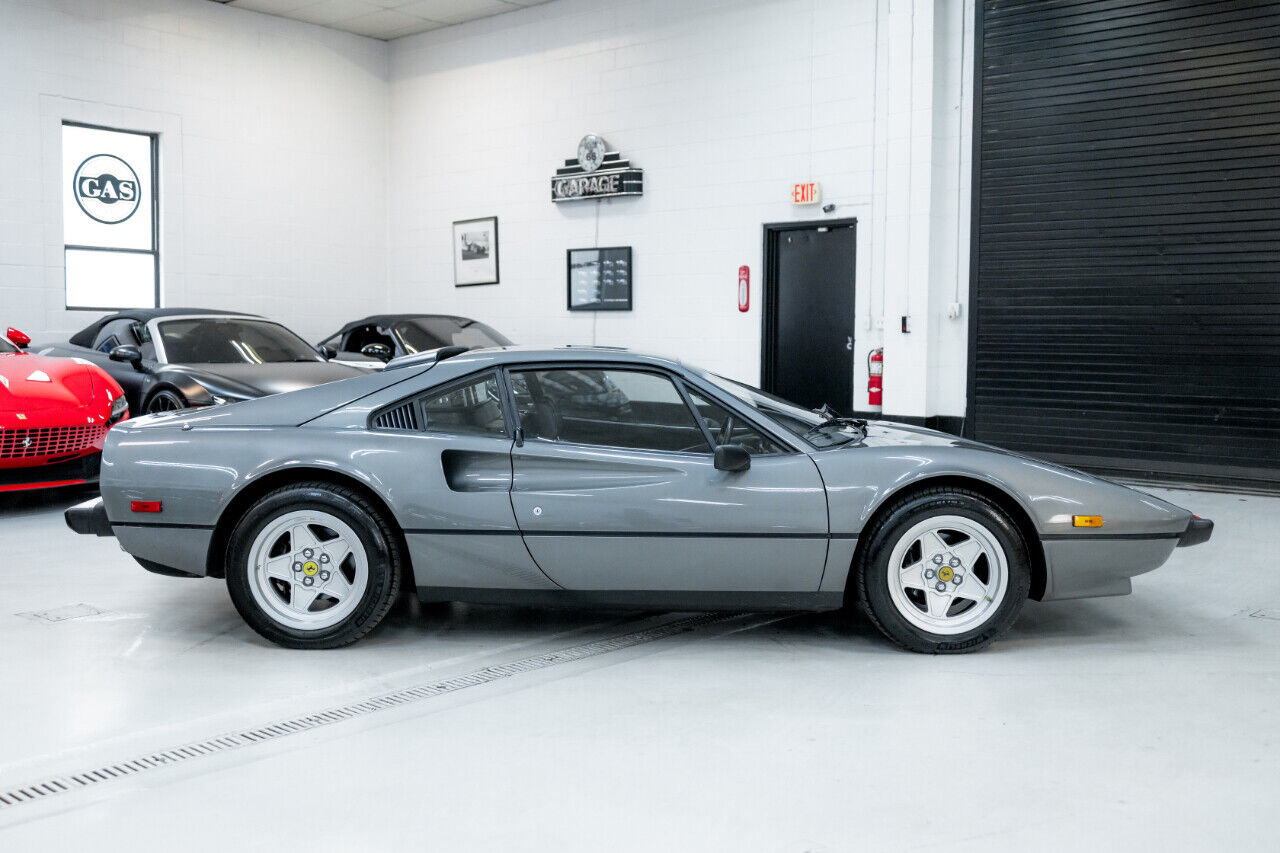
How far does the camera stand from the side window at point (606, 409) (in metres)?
3.71

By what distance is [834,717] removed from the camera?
10.1 feet

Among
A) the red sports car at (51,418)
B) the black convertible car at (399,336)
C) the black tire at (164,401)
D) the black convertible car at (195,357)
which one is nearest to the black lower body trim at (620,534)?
the red sports car at (51,418)

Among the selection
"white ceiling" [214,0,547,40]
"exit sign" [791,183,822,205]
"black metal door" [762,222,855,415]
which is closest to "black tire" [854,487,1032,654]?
"black metal door" [762,222,855,415]

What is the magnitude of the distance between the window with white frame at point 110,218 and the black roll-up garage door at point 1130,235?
872 centimetres

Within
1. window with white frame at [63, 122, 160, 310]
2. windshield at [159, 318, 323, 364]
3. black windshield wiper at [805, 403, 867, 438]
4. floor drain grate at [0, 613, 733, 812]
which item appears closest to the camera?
floor drain grate at [0, 613, 733, 812]

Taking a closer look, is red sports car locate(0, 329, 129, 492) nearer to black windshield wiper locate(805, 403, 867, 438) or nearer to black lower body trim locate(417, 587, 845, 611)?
black lower body trim locate(417, 587, 845, 611)

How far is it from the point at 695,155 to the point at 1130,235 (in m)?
4.38

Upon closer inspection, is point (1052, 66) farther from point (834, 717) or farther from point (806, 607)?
point (834, 717)

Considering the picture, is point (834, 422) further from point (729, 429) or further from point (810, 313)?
point (810, 313)

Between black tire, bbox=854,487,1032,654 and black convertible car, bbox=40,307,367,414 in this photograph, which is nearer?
black tire, bbox=854,487,1032,654

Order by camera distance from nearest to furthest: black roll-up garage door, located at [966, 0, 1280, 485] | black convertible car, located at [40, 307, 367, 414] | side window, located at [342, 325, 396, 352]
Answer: black convertible car, located at [40, 307, 367, 414], black roll-up garage door, located at [966, 0, 1280, 485], side window, located at [342, 325, 396, 352]

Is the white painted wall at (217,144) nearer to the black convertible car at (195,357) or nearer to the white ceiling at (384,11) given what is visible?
the white ceiling at (384,11)

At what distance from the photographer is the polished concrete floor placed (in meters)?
2.37

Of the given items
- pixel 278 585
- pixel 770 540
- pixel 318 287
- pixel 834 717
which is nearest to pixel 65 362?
pixel 278 585
